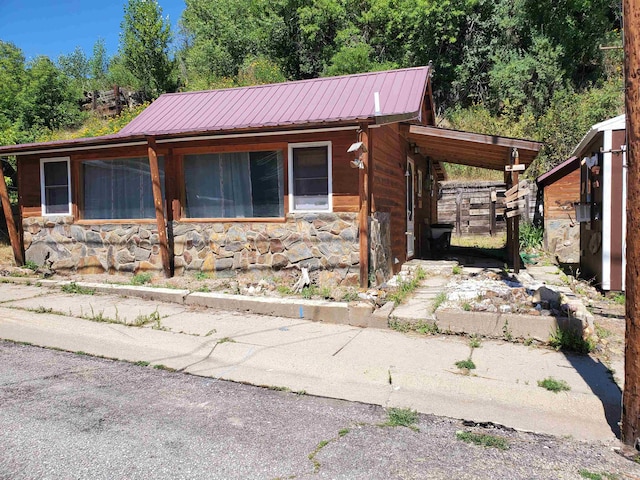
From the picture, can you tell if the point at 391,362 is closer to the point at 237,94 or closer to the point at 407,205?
the point at 407,205

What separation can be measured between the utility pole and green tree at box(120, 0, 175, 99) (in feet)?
77.0

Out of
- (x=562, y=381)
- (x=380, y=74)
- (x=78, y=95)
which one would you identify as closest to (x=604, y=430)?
(x=562, y=381)

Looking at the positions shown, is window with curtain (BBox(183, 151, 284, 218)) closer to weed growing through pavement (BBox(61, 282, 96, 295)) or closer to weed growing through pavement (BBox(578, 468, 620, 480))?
weed growing through pavement (BBox(61, 282, 96, 295))

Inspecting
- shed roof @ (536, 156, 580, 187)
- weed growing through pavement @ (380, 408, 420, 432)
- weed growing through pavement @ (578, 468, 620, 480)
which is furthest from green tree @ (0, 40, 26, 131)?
weed growing through pavement @ (578, 468, 620, 480)

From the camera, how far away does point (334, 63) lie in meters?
26.5

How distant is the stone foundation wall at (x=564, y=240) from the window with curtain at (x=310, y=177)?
349 inches

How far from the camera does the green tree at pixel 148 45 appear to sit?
22984mm

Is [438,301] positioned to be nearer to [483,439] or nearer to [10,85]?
[483,439]

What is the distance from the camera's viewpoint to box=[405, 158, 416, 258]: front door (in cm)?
1173

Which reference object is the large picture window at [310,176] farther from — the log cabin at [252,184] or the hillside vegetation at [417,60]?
the hillside vegetation at [417,60]

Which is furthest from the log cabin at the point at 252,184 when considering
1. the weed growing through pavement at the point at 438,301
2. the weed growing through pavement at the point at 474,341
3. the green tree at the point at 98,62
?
the green tree at the point at 98,62

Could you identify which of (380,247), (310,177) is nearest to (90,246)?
(310,177)

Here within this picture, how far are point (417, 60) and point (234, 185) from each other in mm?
22419

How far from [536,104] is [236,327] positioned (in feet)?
77.6
